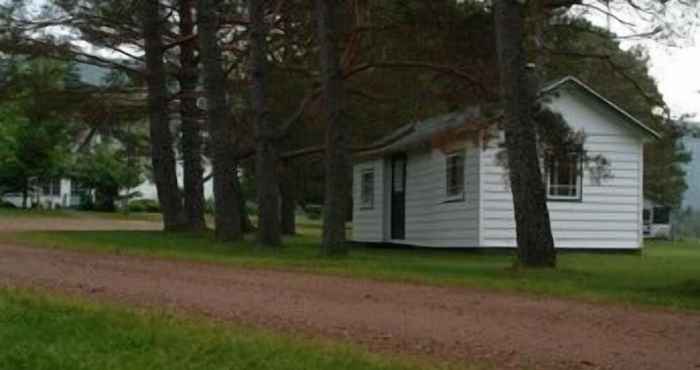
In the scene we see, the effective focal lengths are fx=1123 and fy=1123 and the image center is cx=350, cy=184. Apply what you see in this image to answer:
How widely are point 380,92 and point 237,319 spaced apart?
15364mm

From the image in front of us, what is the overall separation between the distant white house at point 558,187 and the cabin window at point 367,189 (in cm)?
356

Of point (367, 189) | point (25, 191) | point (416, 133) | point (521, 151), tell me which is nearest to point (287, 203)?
point (367, 189)

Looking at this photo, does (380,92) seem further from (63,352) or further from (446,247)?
(63,352)

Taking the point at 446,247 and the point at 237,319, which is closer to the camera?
the point at 237,319

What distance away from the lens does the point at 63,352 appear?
24.8 feet

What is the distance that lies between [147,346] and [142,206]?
62.2m

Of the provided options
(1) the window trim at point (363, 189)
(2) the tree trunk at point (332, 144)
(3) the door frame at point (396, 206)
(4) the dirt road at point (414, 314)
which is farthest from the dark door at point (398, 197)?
(4) the dirt road at point (414, 314)

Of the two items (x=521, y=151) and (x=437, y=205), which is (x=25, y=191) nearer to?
(x=437, y=205)

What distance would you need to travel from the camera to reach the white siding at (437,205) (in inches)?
965

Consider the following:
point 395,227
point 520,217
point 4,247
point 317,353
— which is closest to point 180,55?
point 395,227

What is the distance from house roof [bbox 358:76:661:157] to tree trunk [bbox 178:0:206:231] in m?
4.80

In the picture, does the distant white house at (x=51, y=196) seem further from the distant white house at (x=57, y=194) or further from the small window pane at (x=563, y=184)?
the small window pane at (x=563, y=184)

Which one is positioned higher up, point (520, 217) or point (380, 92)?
point (380, 92)

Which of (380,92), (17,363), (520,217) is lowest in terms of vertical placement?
(17,363)
